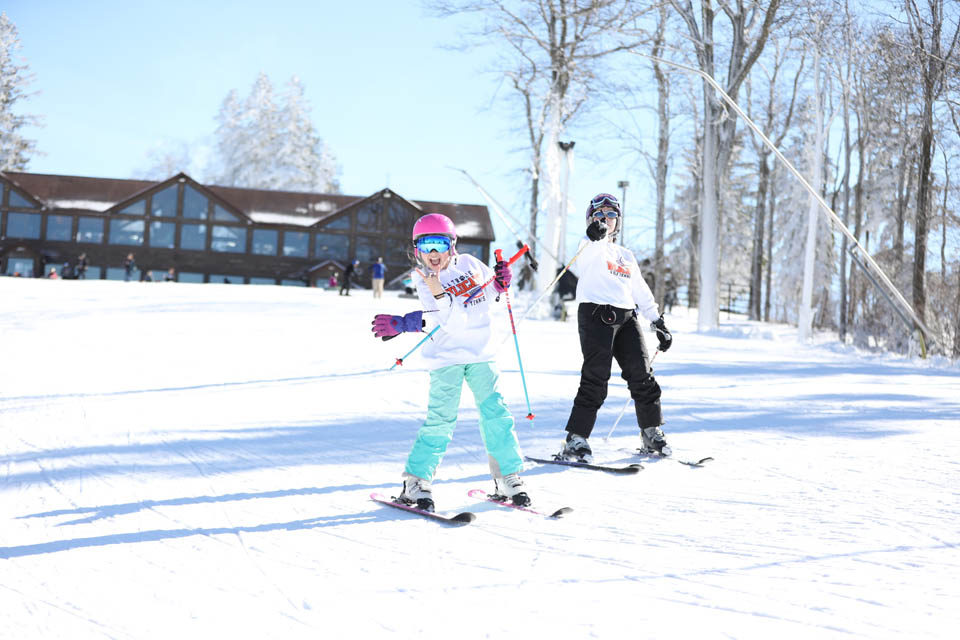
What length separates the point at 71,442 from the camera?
4891mm

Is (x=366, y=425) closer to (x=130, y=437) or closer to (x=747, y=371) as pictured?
(x=130, y=437)

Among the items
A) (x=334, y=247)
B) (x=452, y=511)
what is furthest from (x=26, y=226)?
(x=452, y=511)

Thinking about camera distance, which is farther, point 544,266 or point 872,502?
point 544,266

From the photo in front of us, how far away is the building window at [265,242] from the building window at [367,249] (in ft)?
13.6

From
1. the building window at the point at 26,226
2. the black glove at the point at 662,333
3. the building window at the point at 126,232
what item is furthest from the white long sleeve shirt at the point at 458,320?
the building window at the point at 26,226

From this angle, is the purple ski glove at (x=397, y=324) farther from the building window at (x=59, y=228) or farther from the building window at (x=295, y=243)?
the building window at (x=59, y=228)

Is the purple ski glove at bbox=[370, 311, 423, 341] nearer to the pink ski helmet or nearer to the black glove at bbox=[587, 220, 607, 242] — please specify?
the pink ski helmet

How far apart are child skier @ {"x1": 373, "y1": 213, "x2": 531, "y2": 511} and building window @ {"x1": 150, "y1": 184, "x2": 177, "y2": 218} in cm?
3737

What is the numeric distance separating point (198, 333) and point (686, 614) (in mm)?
11111

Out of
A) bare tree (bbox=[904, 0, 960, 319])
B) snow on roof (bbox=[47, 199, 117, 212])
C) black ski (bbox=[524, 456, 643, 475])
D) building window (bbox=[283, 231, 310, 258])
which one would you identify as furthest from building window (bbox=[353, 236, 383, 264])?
black ski (bbox=[524, 456, 643, 475])

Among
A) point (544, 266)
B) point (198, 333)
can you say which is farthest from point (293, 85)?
point (198, 333)

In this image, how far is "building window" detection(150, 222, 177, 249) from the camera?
1475 inches

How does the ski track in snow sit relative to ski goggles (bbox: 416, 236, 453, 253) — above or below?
below

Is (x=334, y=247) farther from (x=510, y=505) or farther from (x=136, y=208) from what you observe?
(x=510, y=505)
